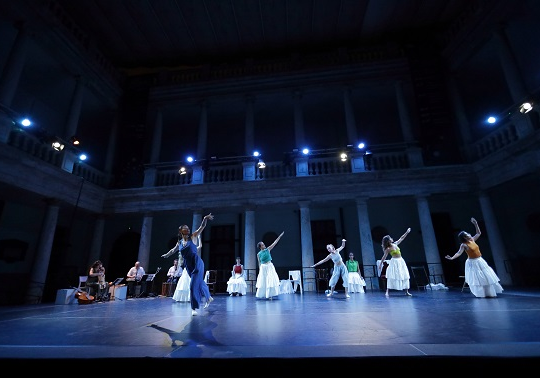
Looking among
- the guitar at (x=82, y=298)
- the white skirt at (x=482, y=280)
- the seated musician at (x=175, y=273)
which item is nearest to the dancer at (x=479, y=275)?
the white skirt at (x=482, y=280)

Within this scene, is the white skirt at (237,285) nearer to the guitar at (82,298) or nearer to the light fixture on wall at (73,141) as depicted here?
the guitar at (82,298)

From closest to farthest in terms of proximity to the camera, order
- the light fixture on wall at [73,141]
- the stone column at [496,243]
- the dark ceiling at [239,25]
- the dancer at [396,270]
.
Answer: the dancer at [396,270]
the stone column at [496,243]
the light fixture on wall at [73,141]
the dark ceiling at [239,25]

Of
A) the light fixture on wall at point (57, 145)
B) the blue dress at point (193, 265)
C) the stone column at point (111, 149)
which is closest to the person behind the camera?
the blue dress at point (193, 265)

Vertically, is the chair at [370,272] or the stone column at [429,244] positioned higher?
the stone column at [429,244]

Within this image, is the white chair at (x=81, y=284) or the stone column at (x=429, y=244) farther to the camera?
the stone column at (x=429, y=244)

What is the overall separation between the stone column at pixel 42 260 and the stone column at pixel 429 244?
1482 cm

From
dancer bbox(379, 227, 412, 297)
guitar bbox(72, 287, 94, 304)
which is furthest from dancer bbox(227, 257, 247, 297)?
dancer bbox(379, 227, 412, 297)

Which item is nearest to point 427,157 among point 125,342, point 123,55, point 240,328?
point 240,328

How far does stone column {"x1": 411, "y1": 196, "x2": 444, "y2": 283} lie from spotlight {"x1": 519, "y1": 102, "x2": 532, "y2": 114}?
4.46 metres

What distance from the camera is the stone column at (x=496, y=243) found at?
1049 centimetres

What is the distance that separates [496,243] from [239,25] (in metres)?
15.7

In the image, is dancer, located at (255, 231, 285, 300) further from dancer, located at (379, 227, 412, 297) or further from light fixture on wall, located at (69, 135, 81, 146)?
light fixture on wall, located at (69, 135, 81, 146)

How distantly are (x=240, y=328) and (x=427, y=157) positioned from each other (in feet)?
39.1
